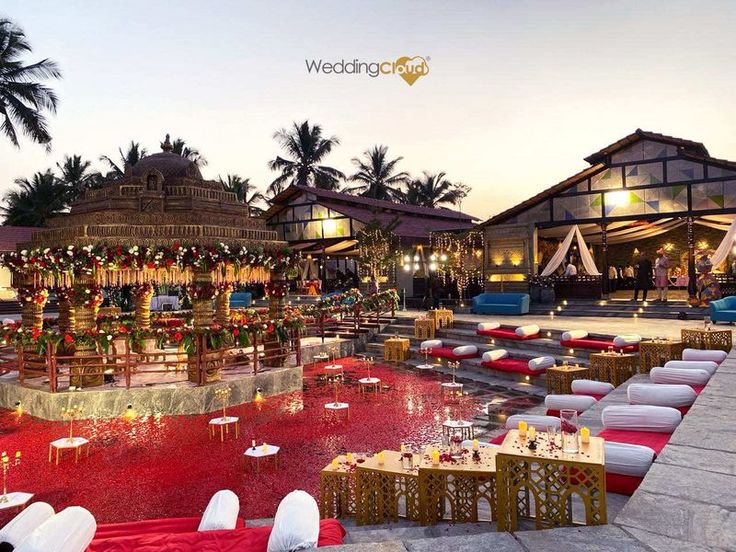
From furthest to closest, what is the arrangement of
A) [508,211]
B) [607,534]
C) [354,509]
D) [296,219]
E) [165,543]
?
1. [296,219]
2. [508,211]
3. [354,509]
4. [165,543]
5. [607,534]

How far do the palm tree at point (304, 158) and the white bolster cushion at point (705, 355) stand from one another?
34.6 m

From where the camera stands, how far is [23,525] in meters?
3.65

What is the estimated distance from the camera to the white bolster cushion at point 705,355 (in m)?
9.05

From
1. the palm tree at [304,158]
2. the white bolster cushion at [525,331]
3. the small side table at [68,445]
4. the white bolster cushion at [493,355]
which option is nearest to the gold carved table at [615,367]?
the white bolster cushion at [493,355]

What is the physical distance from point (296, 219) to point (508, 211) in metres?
13.0

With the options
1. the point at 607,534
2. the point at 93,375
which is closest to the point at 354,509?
the point at 607,534

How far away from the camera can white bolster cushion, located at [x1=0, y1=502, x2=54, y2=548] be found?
3.54m

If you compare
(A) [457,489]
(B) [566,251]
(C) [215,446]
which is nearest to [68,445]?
(C) [215,446]

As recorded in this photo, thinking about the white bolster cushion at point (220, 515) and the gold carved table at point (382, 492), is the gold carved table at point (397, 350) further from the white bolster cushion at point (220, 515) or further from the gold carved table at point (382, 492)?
the white bolster cushion at point (220, 515)

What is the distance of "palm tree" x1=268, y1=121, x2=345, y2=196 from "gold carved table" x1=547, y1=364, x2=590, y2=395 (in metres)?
33.1

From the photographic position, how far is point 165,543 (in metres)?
3.72

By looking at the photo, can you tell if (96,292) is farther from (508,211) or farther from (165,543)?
(508,211)

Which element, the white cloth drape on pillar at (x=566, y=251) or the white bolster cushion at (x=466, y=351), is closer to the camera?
the white bolster cushion at (x=466, y=351)

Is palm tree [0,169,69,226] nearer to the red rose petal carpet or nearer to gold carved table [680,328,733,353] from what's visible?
the red rose petal carpet
